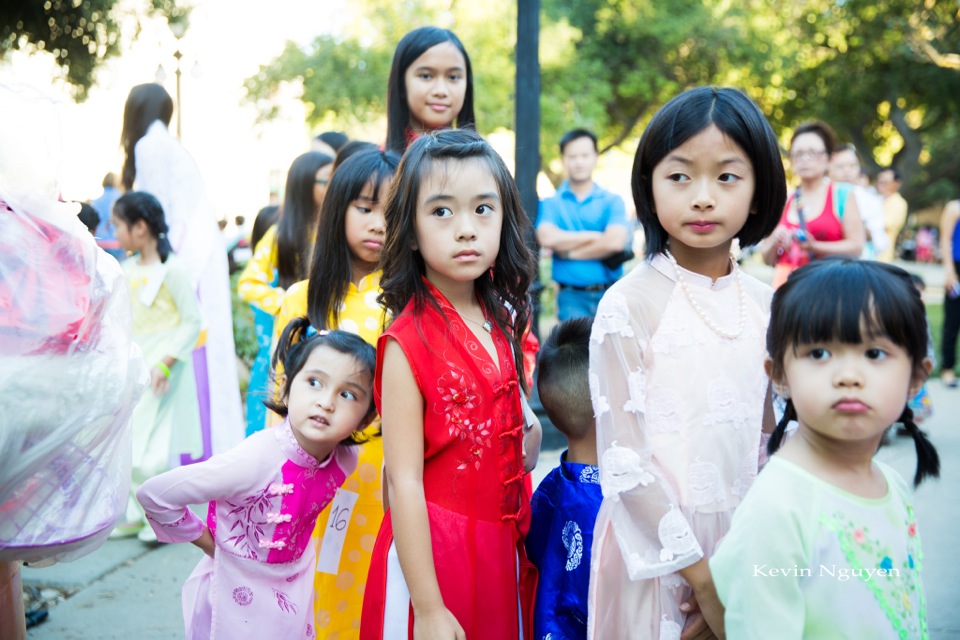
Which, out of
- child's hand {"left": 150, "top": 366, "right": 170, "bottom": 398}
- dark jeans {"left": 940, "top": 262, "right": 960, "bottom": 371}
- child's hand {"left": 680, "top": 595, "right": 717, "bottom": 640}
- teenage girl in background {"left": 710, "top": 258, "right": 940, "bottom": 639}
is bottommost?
dark jeans {"left": 940, "top": 262, "right": 960, "bottom": 371}

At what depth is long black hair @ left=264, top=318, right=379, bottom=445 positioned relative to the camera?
93.9 inches

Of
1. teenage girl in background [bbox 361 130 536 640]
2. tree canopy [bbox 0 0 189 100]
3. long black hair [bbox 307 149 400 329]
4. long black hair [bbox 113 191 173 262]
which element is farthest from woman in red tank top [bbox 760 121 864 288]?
tree canopy [bbox 0 0 189 100]

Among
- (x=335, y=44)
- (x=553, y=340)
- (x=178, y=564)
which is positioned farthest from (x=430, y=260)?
(x=335, y=44)

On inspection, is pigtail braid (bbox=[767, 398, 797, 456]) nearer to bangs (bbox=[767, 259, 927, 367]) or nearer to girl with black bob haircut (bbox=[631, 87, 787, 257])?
bangs (bbox=[767, 259, 927, 367])

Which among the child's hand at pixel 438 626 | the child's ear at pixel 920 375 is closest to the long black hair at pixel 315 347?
the child's hand at pixel 438 626

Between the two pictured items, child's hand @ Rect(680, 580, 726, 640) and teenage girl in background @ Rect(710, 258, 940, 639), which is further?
child's hand @ Rect(680, 580, 726, 640)

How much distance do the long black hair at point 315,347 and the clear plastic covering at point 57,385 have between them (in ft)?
1.39

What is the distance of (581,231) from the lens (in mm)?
5723

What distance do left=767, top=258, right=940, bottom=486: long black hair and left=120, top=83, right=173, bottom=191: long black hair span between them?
375 cm

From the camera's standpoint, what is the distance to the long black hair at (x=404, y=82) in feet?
10.4

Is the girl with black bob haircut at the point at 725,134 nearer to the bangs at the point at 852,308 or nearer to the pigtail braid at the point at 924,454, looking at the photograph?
the bangs at the point at 852,308

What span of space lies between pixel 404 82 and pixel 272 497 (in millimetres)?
1570

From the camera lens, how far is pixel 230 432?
Answer: 4.53 meters

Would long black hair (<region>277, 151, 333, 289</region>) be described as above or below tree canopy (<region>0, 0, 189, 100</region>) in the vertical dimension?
below
